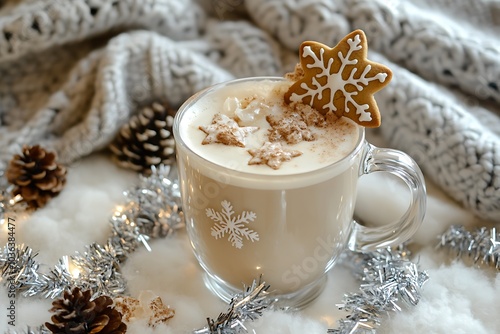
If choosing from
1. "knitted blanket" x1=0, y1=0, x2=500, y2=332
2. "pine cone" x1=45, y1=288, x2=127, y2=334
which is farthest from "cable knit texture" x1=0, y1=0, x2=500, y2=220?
"pine cone" x1=45, y1=288, x2=127, y2=334

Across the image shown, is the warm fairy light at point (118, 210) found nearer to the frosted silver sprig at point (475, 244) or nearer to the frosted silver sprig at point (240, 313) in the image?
the frosted silver sprig at point (240, 313)

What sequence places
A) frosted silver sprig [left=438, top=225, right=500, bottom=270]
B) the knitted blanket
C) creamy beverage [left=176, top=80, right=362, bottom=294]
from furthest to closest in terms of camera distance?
the knitted blanket
frosted silver sprig [left=438, top=225, right=500, bottom=270]
creamy beverage [left=176, top=80, right=362, bottom=294]

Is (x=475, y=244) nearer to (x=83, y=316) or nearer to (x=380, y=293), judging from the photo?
(x=380, y=293)

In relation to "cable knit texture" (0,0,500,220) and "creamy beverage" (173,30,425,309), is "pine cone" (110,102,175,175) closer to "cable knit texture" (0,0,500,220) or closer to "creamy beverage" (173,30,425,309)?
"cable knit texture" (0,0,500,220)

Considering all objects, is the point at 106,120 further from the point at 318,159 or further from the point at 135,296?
the point at 318,159

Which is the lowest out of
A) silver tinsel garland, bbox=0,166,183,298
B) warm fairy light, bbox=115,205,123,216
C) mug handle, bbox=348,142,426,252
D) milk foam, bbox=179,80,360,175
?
warm fairy light, bbox=115,205,123,216

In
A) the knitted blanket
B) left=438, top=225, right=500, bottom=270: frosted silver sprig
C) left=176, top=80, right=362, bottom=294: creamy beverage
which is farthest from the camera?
the knitted blanket

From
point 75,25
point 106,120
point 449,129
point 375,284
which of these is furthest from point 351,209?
point 75,25
